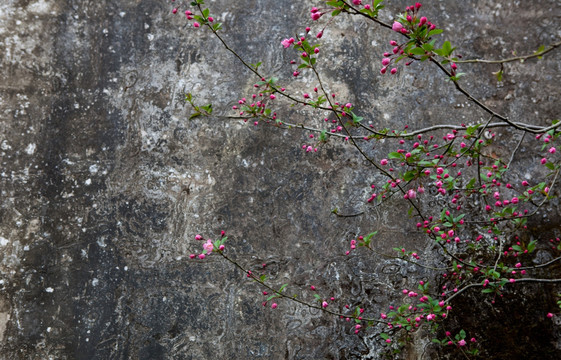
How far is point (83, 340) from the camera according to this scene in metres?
2.66

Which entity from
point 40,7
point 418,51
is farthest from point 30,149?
point 418,51

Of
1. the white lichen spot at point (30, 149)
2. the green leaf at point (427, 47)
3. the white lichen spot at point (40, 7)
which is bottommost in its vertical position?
the green leaf at point (427, 47)

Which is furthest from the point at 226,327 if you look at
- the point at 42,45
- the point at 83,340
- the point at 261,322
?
the point at 42,45

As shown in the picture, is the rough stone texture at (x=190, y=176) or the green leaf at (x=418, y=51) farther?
the rough stone texture at (x=190, y=176)

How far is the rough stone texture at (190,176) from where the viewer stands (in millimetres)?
2691

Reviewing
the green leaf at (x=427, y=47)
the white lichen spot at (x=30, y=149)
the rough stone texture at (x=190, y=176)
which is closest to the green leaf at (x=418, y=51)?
the green leaf at (x=427, y=47)

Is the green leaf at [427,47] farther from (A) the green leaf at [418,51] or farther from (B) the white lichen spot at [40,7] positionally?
(B) the white lichen spot at [40,7]

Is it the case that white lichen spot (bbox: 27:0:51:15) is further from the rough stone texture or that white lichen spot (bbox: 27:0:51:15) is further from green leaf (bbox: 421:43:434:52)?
green leaf (bbox: 421:43:434:52)

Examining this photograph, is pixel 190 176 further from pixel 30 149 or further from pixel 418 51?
pixel 418 51

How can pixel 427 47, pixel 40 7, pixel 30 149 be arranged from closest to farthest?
pixel 427 47 < pixel 30 149 < pixel 40 7

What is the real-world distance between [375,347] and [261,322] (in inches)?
28.3

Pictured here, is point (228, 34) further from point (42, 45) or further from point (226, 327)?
point (226, 327)

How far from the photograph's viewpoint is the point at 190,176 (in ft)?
9.33

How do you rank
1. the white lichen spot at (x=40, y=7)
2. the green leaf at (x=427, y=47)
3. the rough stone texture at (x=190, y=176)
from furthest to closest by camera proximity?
the white lichen spot at (x=40, y=7) → the rough stone texture at (x=190, y=176) → the green leaf at (x=427, y=47)
